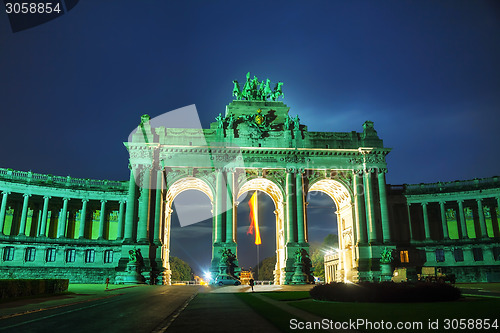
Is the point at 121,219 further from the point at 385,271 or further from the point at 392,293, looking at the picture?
the point at 392,293

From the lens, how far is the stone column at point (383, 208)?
6019cm

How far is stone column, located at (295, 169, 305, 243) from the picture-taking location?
59438 mm

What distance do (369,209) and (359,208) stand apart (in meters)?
1.52

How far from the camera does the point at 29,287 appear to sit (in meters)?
28.1

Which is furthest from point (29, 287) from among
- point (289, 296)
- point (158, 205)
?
point (158, 205)

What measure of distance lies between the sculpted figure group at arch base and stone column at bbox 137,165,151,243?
150mm

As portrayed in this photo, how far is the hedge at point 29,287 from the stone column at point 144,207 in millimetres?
23972

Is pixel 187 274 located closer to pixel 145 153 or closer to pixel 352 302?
pixel 145 153

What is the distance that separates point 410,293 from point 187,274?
504ft

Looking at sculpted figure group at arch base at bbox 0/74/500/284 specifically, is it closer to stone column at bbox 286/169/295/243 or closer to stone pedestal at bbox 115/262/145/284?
stone column at bbox 286/169/295/243

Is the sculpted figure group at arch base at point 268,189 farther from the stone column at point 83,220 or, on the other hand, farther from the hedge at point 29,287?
the hedge at point 29,287

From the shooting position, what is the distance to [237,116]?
65188 millimetres

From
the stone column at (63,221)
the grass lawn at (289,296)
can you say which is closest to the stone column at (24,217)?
the stone column at (63,221)

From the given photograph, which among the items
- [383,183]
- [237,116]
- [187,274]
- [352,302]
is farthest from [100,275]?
[187,274]
